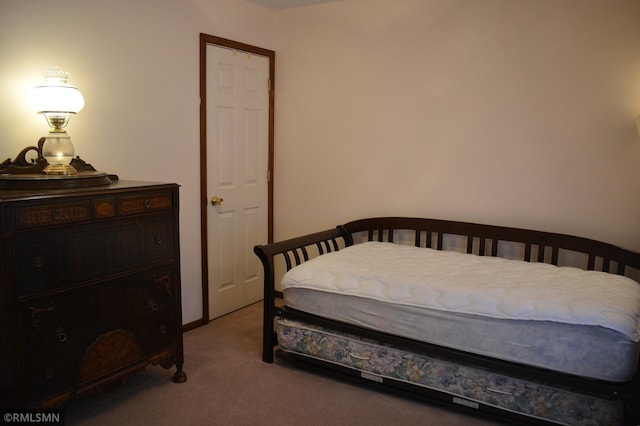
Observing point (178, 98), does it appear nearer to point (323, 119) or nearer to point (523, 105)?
point (323, 119)

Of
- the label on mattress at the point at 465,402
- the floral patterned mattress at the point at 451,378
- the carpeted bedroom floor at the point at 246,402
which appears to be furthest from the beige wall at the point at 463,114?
the carpeted bedroom floor at the point at 246,402

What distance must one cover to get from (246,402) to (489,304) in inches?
52.1

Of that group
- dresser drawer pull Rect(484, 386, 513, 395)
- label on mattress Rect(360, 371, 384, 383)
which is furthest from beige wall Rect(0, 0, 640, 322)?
label on mattress Rect(360, 371, 384, 383)

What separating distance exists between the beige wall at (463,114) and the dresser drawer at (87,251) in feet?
5.49

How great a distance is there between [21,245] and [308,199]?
2355 millimetres

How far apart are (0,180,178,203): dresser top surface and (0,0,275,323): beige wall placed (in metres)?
0.45

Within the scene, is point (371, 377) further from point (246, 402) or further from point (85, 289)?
point (85, 289)

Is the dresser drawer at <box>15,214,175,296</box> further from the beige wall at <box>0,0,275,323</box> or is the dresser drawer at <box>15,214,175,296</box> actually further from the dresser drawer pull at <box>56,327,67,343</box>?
the beige wall at <box>0,0,275,323</box>

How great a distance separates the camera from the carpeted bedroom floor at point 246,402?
94.3 inches

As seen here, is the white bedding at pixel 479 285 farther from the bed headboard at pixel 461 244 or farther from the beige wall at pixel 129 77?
the beige wall at pixel 129 77

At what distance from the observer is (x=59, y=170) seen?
7.69 ft

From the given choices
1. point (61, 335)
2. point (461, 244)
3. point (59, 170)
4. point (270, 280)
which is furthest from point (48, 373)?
point (461, 244)

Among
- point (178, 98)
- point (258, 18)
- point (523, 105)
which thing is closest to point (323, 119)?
point (258, 18)

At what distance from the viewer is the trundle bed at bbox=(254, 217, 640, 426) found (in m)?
2.12
